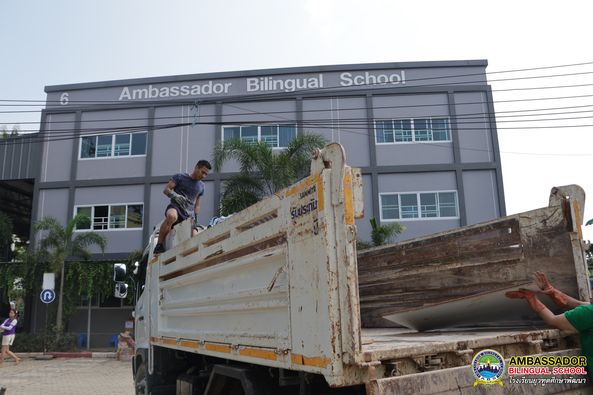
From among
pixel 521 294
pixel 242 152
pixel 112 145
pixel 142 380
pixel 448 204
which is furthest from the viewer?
pixel 112 145

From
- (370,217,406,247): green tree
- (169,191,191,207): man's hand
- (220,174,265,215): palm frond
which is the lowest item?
(169,191,191,207): man's hand

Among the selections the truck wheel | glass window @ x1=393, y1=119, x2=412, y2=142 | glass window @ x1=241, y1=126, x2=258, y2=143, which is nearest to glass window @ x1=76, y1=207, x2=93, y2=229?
glass window @ x1=241, y1=126, x2=258, y2=143

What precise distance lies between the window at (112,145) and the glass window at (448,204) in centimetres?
1292

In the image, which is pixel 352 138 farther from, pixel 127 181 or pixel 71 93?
pixel 71 93

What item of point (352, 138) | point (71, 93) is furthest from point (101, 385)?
point (71, 93)

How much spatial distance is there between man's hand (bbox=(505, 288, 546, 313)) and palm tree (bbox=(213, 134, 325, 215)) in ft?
37.6

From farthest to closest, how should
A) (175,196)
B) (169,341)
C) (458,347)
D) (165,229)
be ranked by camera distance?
(175,196) → (165,229) → (169,341) → (458,347)

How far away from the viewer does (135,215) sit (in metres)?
20.6

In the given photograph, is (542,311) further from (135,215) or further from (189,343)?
(135,215)

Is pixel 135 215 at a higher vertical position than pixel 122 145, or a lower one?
lower

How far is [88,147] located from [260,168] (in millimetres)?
10230

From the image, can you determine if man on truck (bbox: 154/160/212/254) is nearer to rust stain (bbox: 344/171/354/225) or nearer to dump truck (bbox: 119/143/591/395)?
dump truck (bbox: 119/143/591/395)

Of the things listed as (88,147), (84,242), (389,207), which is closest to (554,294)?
(389,207)

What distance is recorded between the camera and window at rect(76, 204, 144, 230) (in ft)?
67.5
